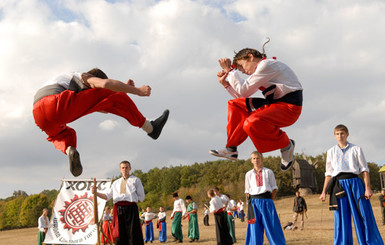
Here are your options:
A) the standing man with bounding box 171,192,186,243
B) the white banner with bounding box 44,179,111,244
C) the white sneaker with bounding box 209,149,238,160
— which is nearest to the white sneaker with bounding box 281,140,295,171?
the white sneaker with bounding box 209,149,238,160

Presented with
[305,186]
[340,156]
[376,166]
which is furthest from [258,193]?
[376,166]

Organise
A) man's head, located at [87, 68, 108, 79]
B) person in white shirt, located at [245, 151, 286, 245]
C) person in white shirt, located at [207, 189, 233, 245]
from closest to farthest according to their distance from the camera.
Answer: man's head, located at [87, 68, 108, 79]
person in white shirt, located at [245, 151, 286, 245]
person in white shirt, located at [207, 189, 233, 245]

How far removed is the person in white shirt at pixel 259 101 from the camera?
4.44 m

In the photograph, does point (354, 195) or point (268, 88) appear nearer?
point (268, 88)

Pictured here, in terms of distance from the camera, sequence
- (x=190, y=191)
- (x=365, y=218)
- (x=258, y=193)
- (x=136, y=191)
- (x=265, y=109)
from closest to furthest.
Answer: (x=265, y=109) → (x=365, y=218) → (x=258, y=193) → (x=136, y=191) → (x=190, y=191)

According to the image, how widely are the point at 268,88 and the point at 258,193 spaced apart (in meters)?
3.93

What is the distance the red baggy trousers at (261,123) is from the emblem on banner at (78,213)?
732 cm

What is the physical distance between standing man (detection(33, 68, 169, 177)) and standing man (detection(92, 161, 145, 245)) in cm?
390

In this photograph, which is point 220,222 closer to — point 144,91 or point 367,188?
point 367,188

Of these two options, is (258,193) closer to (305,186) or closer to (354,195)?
(354,195)

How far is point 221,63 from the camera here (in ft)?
15.2

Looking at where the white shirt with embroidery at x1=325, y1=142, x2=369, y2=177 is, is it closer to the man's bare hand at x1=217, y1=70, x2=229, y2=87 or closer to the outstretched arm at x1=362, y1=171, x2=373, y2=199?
the outstretched arm at x1=362, y1=171, x2=373, y2=199

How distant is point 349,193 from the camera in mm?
6387

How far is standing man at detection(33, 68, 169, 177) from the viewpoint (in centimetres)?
473
